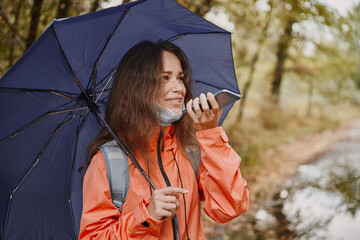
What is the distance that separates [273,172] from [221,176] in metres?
7.38

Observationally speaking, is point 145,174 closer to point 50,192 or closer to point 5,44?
point 50,192

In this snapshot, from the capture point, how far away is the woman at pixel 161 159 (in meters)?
1.76

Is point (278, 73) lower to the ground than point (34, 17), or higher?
lower

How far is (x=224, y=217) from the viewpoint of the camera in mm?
1975

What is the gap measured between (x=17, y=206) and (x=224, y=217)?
1447 millimetres

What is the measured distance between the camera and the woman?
5.78 ft

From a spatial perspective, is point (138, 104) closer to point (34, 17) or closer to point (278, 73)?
point (34, 17)

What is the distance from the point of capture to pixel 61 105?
2311 millimetres

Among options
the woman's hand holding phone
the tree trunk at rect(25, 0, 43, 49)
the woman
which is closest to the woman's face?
the woman

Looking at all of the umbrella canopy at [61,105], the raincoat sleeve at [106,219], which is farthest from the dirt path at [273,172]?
the raincoat sleeve at [106,219]

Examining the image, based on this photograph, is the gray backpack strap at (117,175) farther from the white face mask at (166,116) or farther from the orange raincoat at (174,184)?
the white face mask at (166,116)

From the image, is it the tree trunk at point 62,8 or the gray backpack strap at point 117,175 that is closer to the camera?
the gray backpack strap at point 117,175

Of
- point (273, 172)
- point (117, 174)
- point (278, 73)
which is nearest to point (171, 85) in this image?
point (117, 174)

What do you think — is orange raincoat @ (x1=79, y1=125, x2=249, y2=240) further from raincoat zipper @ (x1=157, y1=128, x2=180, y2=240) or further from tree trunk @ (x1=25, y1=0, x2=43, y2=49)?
tree trunk @ (x1=25, y1=0, x2=43, y2=49)
